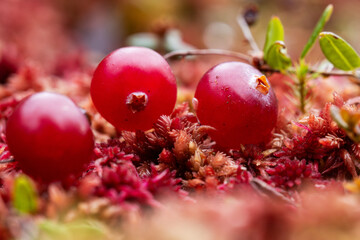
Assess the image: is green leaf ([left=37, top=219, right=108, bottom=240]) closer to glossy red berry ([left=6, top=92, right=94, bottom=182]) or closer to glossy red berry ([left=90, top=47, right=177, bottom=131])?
glossy red berry ([left=6, top=92, right=94, bottom=182])

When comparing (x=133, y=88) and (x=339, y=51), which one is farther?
(x=339, y=51)

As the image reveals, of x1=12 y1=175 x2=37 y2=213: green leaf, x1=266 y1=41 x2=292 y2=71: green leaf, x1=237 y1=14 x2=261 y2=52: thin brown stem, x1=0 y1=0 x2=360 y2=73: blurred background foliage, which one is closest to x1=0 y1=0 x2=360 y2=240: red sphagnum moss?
x1=12 y1=175 x2=37 y2=213: green leaf

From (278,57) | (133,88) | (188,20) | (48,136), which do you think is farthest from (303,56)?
(188,20)

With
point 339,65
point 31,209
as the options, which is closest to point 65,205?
point 31,209

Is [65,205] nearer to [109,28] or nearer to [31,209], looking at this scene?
[31,209]

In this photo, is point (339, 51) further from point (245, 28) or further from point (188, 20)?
point (188, 20)

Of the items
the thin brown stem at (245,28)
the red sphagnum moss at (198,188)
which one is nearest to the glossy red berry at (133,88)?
the red sphagnum moss at (198,188)
